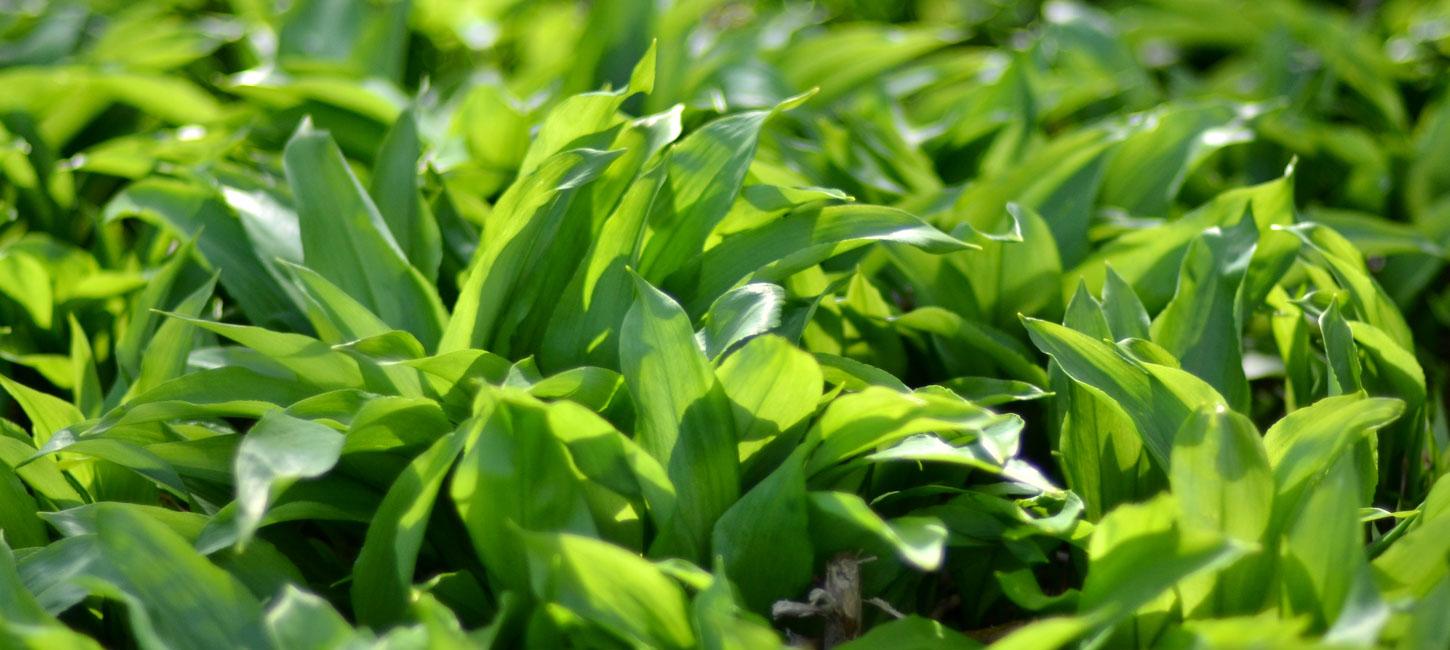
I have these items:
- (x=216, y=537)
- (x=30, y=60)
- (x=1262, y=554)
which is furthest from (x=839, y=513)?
(x=30, y=60)

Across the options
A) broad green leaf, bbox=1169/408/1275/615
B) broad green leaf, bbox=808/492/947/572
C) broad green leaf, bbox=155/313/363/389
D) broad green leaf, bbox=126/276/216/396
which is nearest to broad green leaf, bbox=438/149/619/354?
broad green leaf, bbox=155/313/363/389

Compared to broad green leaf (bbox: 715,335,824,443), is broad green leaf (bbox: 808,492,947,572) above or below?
below

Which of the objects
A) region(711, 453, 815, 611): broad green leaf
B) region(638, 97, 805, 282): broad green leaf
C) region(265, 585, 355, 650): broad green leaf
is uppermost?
region(638, 97, 805, 282): broad green leaf

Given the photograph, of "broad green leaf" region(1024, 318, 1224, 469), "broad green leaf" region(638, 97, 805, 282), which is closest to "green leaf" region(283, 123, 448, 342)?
"broad green leaf" region(638, 97, 805, 282)

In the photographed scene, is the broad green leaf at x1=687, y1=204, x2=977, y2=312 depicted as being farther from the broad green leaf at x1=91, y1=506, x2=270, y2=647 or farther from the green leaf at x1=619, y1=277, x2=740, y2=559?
the broad green leaf at x1=91, y1=506, x2=270, y2=647

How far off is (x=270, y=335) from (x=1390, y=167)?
91.4 inches

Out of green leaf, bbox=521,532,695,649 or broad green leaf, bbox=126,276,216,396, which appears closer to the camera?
green leaf, bbox=521,532,695,649

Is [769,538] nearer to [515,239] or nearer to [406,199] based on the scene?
[515,239]

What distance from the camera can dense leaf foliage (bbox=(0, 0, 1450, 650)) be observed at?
52.4 inches

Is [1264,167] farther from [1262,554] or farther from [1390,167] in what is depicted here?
[1262,554]

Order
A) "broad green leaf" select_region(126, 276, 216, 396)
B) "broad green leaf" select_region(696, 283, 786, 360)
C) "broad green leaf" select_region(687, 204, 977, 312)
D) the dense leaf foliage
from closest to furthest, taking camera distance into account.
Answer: the dense leaf foliage, "broad green leaf" select_region(696, 283, 786, 360), "broad green leaf" select_region(687, 204, 977, 312), "broad green leaf" select_region(126, 276, 216, 396)

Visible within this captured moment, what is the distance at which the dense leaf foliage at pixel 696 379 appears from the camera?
1.33m

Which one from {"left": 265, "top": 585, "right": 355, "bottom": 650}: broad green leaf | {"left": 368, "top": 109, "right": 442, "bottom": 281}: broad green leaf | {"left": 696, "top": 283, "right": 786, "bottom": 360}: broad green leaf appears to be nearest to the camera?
{"left": 265, "top": 585, "right": 355, "bottom": 650}: broad green leaf

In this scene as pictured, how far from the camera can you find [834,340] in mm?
1862
